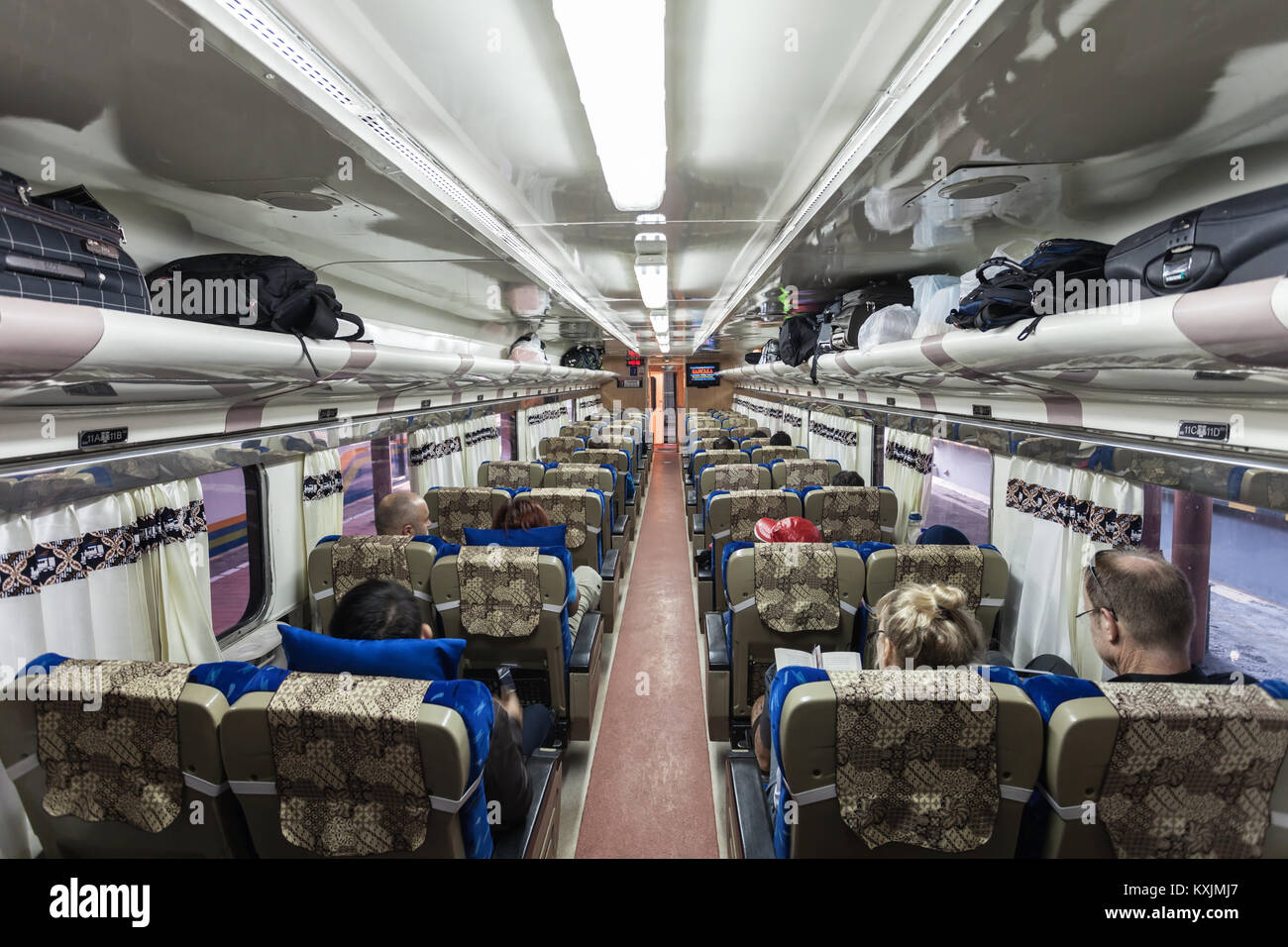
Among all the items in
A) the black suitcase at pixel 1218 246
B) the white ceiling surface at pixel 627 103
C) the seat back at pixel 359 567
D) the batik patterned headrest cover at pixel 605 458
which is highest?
the white ceiling surface at pixel 627 103

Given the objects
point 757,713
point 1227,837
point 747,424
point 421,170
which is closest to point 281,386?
point 421,170

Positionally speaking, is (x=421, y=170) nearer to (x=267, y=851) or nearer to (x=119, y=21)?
(x=119, y=21)

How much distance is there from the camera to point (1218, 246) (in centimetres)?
142

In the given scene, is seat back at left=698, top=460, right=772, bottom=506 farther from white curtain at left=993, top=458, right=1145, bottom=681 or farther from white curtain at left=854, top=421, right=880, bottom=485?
white curtain at left=993, top=458, right=1145, bottom=681

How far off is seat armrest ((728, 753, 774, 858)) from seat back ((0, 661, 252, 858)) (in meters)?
1.67

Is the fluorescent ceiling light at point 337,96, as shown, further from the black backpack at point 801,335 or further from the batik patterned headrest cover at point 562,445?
the batik patterned headrest cover at point 562,445

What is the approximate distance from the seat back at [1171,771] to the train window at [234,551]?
4295 millimetres

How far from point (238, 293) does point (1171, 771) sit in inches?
139

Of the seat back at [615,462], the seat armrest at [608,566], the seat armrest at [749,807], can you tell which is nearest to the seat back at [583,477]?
the seat armrest at [608,566]

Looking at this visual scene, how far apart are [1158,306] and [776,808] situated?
1.90 metres

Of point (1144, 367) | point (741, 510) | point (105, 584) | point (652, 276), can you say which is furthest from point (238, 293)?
point (741, 510)

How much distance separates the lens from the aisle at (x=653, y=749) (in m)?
3.08

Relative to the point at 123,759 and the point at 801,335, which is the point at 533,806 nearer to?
the point at 123,759

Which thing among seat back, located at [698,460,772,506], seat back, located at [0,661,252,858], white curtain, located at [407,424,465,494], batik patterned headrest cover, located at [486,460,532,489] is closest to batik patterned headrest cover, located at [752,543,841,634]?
seat back, located at [0,661,252,858]
